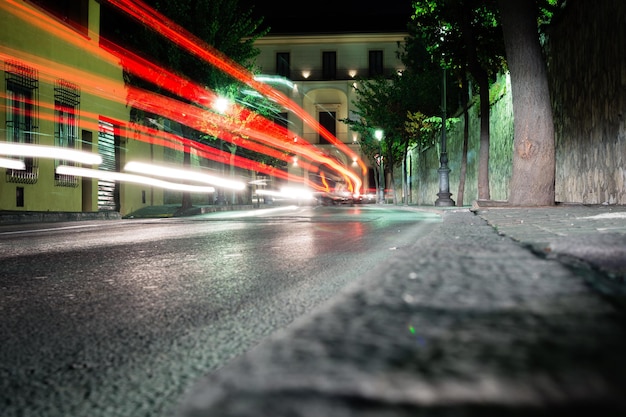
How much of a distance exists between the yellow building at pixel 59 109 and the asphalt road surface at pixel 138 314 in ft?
38.6

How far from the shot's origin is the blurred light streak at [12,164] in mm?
15102

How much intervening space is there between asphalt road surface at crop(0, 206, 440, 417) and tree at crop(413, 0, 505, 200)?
449 inches

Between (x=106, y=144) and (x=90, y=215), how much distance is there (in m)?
6.94

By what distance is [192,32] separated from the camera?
74.2 ft

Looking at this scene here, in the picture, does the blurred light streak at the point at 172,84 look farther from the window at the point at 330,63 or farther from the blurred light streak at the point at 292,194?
the window at the point at 330,63

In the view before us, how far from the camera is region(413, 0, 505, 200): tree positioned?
15492 mm

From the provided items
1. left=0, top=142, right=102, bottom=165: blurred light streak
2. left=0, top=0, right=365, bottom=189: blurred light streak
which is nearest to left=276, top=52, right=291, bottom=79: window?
left=0, top=0, right=365, bottom=189: blurred light streak

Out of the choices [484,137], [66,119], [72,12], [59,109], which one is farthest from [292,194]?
[484,137]

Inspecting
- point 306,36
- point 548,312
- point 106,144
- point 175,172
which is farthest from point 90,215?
point 306,36

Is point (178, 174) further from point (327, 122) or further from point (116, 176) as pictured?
point (327, 122)

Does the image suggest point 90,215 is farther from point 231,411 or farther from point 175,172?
point 231,411

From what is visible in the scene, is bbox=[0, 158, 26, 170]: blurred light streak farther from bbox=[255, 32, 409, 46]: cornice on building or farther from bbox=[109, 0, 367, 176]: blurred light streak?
bbox=[255, 32, 409, 46]: cornice on building

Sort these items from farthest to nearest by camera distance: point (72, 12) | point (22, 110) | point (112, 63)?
point (112, 63) → point (72, 12) → point (22, 110)

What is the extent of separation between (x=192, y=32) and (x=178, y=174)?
764 centimetres
